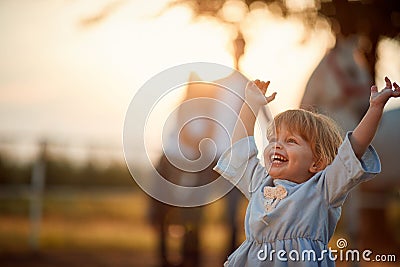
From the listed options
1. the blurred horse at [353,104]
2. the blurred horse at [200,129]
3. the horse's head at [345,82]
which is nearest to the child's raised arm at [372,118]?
the blurred horse at [200,129]

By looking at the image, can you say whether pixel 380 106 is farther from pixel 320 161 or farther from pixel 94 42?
pixel 94 42

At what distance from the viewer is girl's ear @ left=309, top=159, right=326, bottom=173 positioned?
3.78ft

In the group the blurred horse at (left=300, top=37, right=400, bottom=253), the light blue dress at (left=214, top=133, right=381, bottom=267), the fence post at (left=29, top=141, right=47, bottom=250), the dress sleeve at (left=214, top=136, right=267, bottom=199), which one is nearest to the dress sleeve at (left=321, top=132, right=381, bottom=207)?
the light blue dress at (left=214, top=133, right=381, bottom=267)

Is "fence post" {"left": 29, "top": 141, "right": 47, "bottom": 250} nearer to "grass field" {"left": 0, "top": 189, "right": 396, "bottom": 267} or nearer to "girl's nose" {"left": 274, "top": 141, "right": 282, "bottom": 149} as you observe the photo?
"grass field" {"left": 0, "top": 189, "right": 396, "bottom": 267}

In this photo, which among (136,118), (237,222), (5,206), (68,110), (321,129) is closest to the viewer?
(321,129)

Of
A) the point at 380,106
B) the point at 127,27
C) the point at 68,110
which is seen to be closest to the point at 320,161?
the point at 380,106

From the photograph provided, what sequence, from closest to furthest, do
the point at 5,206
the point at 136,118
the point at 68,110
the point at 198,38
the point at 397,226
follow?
the point at 136,118, the point at 198,38, the point at 68,110, the point at 5,206, the point at 397,226

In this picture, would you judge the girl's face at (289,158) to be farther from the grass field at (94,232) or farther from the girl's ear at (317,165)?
the grass field at (94,232)

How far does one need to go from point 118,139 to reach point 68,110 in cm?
28

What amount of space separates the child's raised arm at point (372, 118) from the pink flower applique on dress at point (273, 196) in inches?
5.5

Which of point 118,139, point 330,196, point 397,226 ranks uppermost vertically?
point 330,196

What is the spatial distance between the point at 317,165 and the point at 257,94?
0.17m

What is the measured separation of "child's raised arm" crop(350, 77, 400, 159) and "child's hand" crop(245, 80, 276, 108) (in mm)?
230

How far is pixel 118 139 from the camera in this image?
220 centimetres
